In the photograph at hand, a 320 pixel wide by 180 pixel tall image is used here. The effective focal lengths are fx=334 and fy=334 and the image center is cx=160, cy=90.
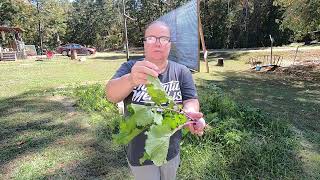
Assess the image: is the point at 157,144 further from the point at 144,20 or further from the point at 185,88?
the point at 144,20

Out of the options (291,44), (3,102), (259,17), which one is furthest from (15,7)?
(3,102)

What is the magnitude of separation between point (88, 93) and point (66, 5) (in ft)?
218

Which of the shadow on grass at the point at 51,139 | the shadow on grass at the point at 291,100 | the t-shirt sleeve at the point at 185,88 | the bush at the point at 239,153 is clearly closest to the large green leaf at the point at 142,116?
the t-shirt sleeve at the point at 185,88

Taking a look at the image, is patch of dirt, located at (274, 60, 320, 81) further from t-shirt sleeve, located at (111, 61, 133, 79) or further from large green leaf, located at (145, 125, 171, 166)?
large green leaf, located at (145, 125, 171, 166)

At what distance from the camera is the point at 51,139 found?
5.96 m

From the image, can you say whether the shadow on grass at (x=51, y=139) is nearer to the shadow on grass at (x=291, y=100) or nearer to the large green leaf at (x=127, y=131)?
the large green leaf at (x=127, y=131)

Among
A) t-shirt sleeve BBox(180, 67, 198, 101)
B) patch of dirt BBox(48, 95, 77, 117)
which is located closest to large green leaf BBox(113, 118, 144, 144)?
t-shirt sleeve BBox(180, 67, 198, 101)

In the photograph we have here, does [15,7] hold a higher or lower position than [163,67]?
higher

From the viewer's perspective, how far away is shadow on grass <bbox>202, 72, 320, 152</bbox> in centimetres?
682

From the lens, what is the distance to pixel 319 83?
13.7 metres

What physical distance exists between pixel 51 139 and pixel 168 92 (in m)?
4.21

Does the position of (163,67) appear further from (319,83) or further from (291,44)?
(291,44)

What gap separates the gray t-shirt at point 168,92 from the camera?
2.32 m

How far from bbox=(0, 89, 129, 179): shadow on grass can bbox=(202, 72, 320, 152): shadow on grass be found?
136 inches
